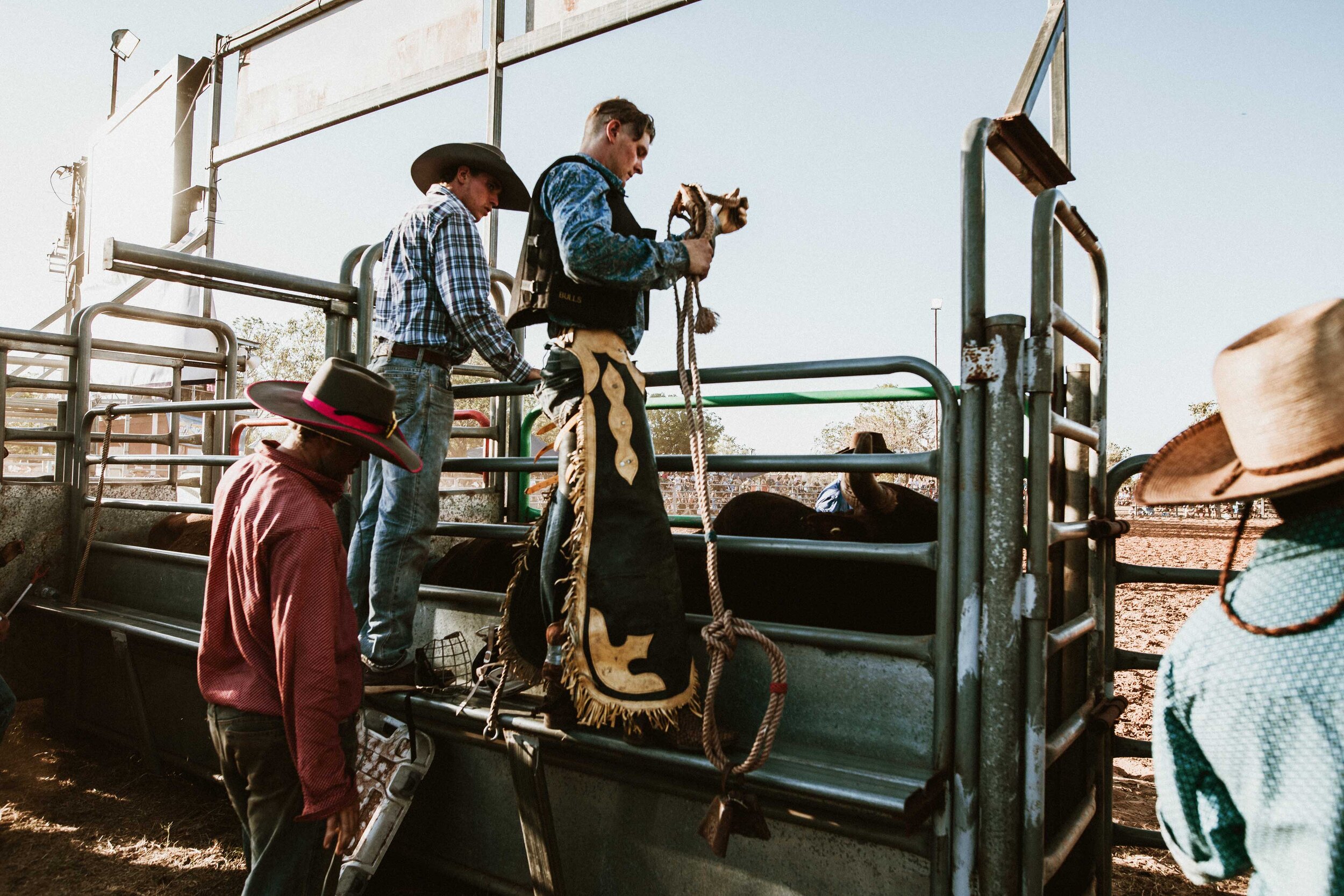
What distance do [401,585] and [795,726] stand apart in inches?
54.3

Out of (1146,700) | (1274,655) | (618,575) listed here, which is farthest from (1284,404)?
(1146,700)

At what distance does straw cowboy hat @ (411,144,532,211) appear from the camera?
321 centimetres

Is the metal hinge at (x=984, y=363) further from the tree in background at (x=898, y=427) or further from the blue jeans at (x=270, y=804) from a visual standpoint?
the tree in background at (x=898, y=427)

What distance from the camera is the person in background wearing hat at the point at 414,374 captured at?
9.32 feet

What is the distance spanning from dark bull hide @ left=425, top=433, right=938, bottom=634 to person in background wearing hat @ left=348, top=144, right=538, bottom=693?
1.91 ft

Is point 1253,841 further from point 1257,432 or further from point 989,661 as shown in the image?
point 989,661

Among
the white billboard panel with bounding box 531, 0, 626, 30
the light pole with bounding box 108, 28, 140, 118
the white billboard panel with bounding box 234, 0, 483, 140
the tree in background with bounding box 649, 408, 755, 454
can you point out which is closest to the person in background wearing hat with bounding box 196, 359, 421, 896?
the white billboard panel with bounding box 531, 0, 626, 30

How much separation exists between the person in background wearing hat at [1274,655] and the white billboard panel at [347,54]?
5.42m

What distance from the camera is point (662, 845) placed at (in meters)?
2.39

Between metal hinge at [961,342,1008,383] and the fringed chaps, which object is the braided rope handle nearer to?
the fringed chaps

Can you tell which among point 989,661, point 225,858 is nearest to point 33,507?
point 225,858

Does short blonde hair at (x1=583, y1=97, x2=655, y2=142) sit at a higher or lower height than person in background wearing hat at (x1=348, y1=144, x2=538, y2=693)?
higher

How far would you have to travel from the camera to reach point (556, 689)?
2.39 metres

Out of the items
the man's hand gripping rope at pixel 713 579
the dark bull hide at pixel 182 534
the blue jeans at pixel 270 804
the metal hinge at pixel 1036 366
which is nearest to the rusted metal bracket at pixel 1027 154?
the metal hinge at pixel 1036 366
